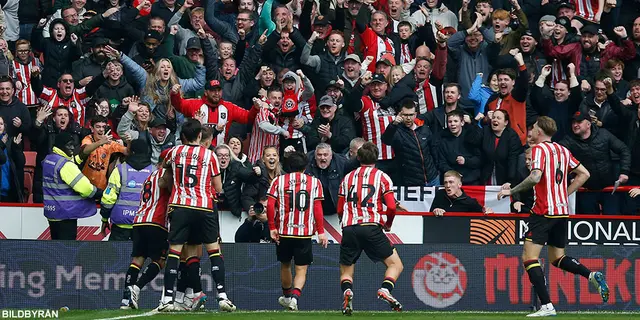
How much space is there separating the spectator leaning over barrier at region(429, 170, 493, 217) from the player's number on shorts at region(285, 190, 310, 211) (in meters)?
3.49

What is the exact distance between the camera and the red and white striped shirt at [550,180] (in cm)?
1477

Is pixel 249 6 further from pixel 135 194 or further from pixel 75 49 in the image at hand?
pixel 135 194

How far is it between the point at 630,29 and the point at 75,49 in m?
9.61

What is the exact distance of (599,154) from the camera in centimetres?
1956

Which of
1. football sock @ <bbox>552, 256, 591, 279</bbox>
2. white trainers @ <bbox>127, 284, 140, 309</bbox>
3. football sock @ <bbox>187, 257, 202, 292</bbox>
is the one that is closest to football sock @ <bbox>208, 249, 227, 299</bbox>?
football sock @ <bbox>187, 257, 202, 292</bbox>

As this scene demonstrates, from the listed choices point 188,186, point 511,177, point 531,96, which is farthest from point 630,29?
point 188,186

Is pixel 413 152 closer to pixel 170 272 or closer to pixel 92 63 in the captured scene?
pixel 92 63

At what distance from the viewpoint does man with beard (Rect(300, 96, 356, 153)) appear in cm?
1984

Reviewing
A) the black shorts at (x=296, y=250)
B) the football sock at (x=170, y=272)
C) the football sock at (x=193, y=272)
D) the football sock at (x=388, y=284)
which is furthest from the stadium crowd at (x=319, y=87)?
the football sock at (x=388, y=284)

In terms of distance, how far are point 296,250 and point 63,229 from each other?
3842mm

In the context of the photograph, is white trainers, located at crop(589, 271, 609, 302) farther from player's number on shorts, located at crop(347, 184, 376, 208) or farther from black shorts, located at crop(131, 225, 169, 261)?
black shorts, located at crop(131, 225, 169, 261)

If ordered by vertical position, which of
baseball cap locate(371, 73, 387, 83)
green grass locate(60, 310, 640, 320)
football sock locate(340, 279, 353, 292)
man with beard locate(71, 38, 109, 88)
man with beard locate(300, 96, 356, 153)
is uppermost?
man with beard locate(71, 38, 109, 88)

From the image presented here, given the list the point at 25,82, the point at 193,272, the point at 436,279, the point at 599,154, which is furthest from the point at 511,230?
the point at 25,82

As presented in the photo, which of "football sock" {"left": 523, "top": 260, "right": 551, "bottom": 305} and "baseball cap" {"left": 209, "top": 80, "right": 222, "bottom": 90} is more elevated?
"baseball cap" {"left": 209, "top": 80, "right": 222, "bottom": 90}
